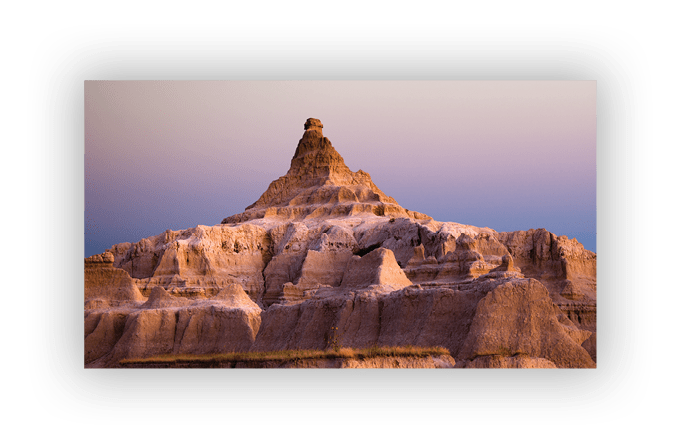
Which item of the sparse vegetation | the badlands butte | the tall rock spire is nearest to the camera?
the sparse vegetation

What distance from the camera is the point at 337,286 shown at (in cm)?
5662

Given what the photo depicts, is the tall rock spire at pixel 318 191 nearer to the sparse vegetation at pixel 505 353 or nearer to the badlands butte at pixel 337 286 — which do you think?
the badlands butte at pixel 337 286

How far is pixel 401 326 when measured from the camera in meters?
28.5

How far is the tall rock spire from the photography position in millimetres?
80500

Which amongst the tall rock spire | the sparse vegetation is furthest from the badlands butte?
the tall rock spire

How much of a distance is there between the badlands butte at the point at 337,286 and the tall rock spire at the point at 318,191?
0.16 metres

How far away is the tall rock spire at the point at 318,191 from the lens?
80.5 m

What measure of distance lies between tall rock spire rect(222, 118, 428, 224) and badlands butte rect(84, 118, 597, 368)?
0.51 ft

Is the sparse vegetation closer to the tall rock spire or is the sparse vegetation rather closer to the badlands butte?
the badlands butte

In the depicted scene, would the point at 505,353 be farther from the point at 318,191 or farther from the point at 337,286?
the point at 318,191

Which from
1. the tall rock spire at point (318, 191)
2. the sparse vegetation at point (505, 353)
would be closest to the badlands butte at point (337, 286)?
the sparse vegetation at point (505, 353)
